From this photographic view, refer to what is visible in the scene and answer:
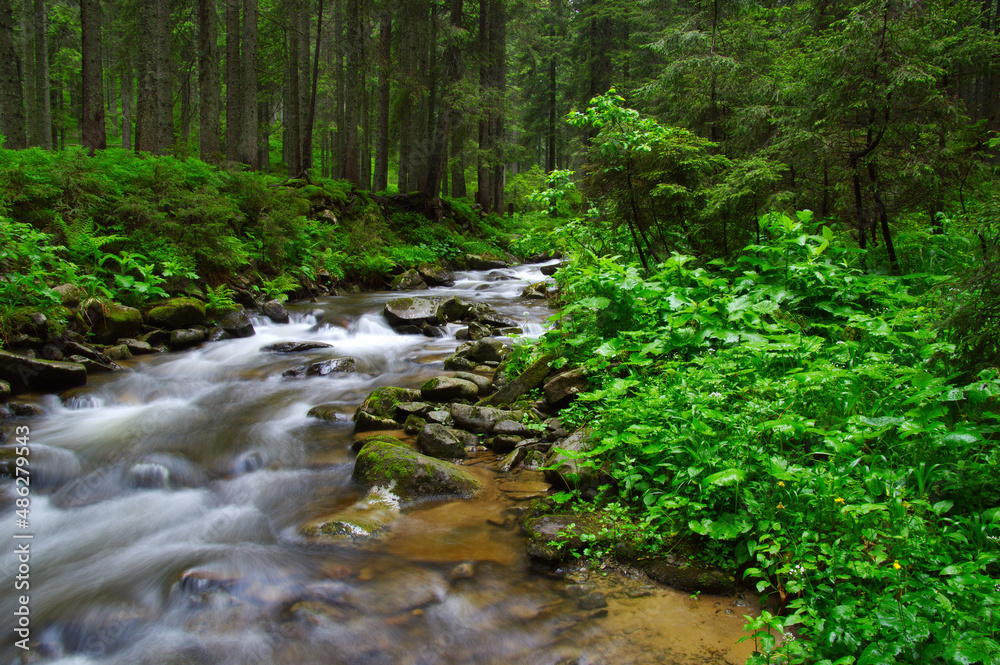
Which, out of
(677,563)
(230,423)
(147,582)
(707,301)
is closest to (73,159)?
(230,423)

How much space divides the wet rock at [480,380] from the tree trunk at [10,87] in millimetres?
11757

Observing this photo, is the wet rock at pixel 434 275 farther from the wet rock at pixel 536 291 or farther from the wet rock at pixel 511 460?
the wet rock at pixel 511 460

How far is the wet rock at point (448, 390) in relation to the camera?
22.6ft

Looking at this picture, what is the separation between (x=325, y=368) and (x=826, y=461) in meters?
6.98

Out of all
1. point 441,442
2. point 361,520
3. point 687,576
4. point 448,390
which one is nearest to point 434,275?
point 448,390

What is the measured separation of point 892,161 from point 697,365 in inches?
152

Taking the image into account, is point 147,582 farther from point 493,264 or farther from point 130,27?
point 130,27

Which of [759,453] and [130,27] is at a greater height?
[130,27]

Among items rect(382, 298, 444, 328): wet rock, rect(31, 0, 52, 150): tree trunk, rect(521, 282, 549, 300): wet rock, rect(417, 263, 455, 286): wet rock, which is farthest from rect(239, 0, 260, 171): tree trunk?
rect(31, 0, 52, 150): tree trunk

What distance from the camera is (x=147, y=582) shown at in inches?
152

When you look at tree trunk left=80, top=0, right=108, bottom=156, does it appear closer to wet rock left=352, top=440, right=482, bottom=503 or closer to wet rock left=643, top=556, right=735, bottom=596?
wet rock left=352, top=440, right=482, bottom=503

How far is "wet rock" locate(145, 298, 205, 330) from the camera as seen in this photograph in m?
9.40

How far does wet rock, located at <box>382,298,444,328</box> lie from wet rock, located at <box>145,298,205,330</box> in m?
3.40

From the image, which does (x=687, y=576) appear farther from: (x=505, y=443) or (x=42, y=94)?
(x=42, y=94)
